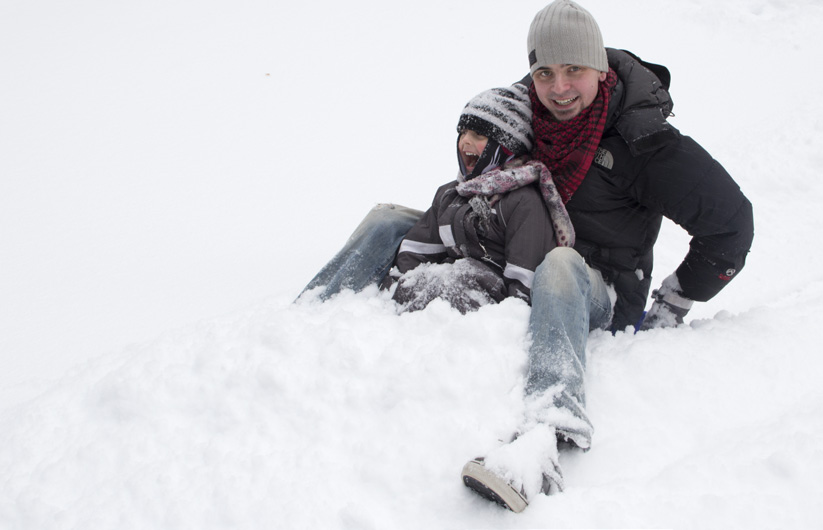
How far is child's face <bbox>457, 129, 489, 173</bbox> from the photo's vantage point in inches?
79.9

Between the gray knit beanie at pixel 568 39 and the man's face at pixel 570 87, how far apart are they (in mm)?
24

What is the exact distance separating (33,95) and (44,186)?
1385 mm

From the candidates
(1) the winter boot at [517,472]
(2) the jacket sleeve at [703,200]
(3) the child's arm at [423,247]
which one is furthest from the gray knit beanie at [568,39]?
(1) the winter boot at [517,472]

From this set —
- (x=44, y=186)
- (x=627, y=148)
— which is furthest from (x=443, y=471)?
(x=44, y=186)

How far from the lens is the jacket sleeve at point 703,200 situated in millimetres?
1764

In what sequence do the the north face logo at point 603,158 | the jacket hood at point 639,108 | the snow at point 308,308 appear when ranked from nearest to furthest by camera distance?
the snow at point 308,308 < the jacket hood at point 639,108 < the the north face logo at point 603,158

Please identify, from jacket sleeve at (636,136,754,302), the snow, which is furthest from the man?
the snow

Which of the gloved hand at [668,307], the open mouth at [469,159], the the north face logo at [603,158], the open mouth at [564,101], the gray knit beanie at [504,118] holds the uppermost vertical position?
the open mouth at [564,101]

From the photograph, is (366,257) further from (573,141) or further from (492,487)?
(492,487)

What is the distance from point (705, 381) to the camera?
1.62 metres

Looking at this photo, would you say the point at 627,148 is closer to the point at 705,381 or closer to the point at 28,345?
the point at 705,381

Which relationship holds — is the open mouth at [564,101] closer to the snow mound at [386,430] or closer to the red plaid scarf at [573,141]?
the red plaid scarf at [573,141]

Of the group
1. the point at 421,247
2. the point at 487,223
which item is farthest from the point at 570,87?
the point at 421,247

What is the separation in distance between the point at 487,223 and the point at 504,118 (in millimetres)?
394
